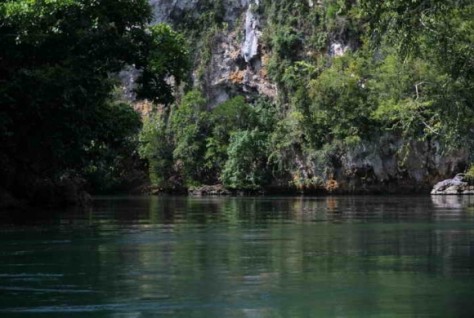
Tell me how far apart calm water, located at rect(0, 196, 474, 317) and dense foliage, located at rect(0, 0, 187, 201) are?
6.52 meters

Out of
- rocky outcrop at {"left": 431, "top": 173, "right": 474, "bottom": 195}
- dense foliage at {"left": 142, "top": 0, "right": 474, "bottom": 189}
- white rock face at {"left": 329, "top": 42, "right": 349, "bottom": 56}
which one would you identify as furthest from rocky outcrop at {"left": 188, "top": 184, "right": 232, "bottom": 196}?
rocky outcrop at {"left": 431, "top": 173, "right": 474, "bottom": 195}

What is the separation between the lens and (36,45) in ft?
67.2

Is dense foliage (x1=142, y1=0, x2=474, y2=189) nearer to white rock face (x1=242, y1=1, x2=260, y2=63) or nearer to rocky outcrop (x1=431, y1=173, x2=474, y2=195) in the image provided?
white rock face (x1=242, y1=1, x2=260, y2=63)

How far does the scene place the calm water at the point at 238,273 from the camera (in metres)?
6.21

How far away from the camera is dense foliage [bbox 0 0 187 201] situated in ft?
64.8

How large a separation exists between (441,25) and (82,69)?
1000 cm

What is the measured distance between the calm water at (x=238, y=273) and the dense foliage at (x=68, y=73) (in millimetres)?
6519

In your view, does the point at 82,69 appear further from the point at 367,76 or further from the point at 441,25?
the point at 367,76

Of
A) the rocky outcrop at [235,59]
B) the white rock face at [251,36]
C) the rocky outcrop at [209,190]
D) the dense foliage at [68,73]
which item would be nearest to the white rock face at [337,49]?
the rocky outcrop at [235,59]

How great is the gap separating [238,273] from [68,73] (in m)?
13.0

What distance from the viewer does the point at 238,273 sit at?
322 inches

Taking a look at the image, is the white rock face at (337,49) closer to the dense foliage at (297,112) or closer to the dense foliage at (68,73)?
the dense foliage at (297,112)

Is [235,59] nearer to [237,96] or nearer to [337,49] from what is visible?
[237,96]

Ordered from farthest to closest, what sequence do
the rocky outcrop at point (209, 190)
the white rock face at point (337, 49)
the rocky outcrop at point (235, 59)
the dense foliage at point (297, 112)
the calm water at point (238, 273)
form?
the rocky outcrop at point (235, 59) → the rocky outcrop at point (209, 190) → the white rock face at point (337, 49) → the dense foliage at point (297, 112) → the calm water at point (238, 273)
